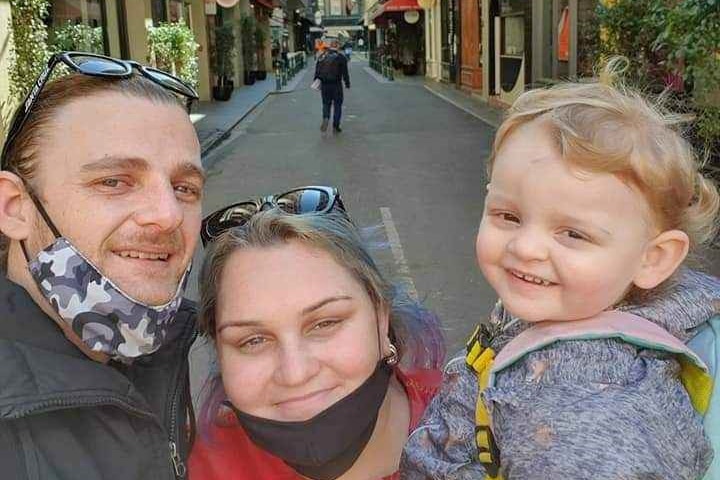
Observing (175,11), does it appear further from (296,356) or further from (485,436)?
(485,436)

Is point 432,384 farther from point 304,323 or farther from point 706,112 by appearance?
point 706,112

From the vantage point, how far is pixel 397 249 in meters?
7.62

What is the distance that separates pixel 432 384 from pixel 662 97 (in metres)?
0.94

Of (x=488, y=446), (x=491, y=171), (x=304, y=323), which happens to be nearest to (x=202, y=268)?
(x=304, y=323)

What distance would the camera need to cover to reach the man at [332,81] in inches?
682

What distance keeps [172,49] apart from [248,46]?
15955 millimetres

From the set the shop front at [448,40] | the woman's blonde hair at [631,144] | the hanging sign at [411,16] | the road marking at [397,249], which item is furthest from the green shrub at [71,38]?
the hanging sign at [411,16]

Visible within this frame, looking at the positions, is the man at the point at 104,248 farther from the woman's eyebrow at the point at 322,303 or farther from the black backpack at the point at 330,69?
the black backpack at the point at 330,69

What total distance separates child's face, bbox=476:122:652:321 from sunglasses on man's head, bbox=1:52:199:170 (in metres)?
0.83

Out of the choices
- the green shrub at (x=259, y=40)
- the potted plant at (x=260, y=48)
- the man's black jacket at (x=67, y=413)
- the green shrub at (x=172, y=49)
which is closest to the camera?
the man's black jacket at (x=67, y=413)

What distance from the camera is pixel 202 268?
2.00 meters

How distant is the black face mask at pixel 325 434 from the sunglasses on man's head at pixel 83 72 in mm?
764

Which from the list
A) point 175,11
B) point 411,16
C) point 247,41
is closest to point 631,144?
point 175,11

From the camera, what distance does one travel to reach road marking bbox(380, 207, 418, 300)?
6446 millimetres
